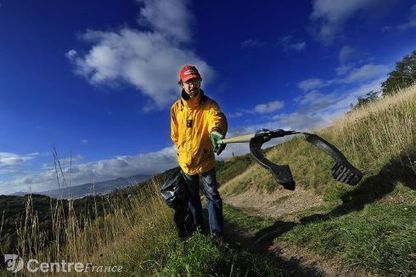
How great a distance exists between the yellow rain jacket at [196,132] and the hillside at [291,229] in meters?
1.13

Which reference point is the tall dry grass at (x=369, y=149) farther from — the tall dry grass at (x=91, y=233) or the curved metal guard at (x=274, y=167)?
the tall dry grass at (x=91, y=233)

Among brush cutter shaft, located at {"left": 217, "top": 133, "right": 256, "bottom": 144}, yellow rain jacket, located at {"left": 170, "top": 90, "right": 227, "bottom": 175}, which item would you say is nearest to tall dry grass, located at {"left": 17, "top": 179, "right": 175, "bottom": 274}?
yellow rain jacket, located at {"left": 170, "top": 90, "right": 227, "bottom": 175}

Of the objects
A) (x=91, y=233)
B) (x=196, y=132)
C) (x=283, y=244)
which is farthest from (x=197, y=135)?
(x=91, y=233)

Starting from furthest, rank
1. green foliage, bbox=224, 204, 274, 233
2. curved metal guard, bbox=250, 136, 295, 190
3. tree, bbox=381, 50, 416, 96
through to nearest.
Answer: tree, bbox=381, 50, 416, 96, green foliage, bbox=224, 204, 274, 233, curved metal guard, bbox=250, 136, 295, 190

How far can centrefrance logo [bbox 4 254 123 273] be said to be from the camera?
5059 mm

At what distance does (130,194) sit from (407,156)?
17.8 ft

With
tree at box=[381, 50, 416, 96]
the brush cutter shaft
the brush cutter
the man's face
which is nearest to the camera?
the brush cutter

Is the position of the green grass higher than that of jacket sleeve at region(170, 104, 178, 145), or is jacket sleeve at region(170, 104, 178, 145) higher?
jacket sleeve at region(170, 104, 178, 145)

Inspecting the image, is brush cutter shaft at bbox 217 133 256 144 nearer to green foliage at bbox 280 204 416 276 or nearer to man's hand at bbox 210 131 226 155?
man's hand at bbox 210 131 226 155

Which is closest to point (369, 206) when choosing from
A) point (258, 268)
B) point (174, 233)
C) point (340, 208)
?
point (340, 208)

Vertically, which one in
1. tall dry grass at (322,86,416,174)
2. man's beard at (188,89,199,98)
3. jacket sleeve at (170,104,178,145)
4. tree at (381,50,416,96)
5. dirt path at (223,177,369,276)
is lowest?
dirt path at (223,177,369,276)

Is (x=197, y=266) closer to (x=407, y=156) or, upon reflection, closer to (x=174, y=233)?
(x=174, y=233)

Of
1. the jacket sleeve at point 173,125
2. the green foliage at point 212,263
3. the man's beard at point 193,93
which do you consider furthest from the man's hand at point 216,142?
the green foliage at point 212,263

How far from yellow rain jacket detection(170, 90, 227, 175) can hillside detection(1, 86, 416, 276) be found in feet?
3.70
